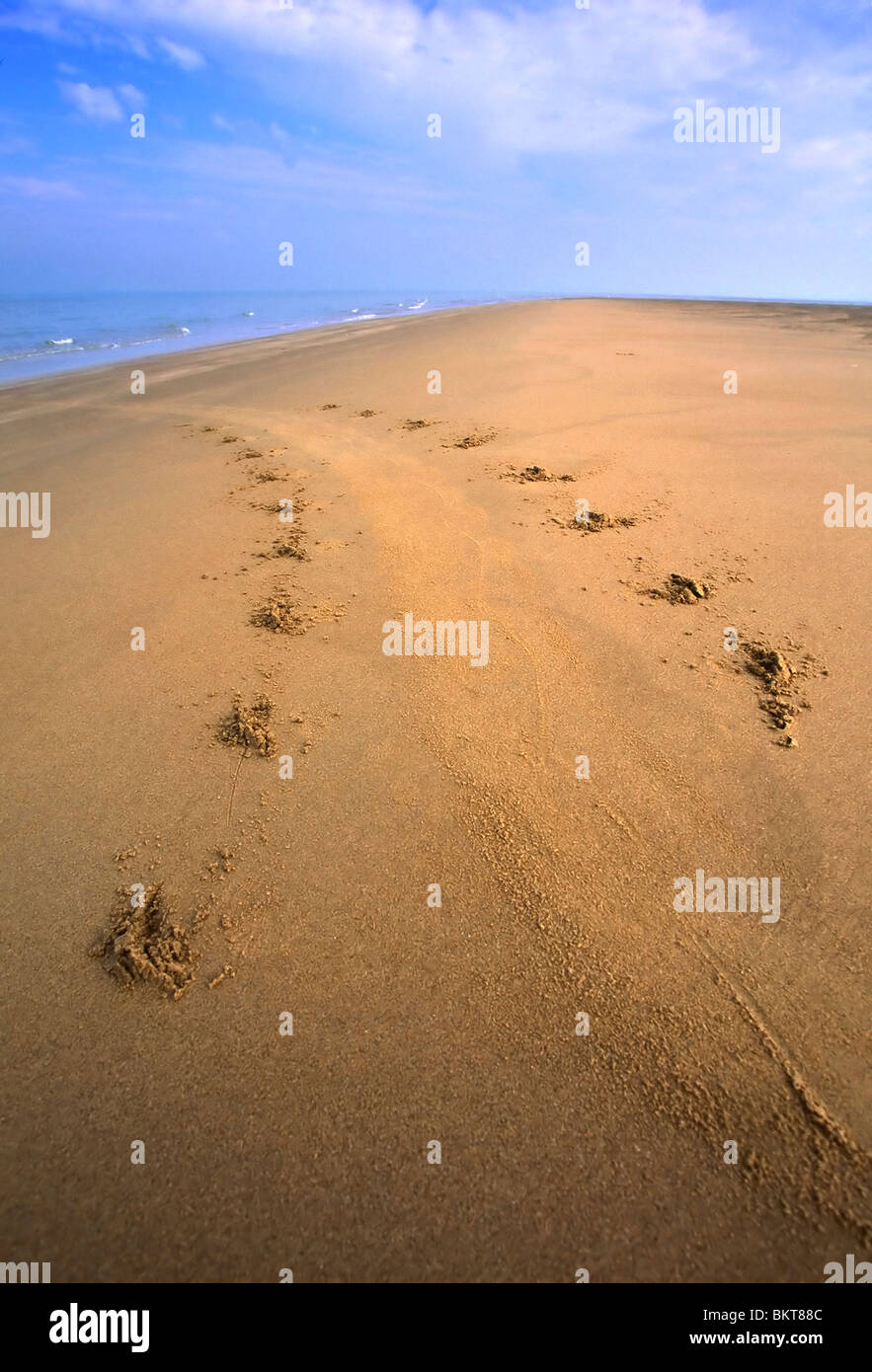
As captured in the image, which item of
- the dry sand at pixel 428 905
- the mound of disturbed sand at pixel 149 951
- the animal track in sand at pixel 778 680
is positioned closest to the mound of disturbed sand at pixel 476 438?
the dry sand at pixel 428 905

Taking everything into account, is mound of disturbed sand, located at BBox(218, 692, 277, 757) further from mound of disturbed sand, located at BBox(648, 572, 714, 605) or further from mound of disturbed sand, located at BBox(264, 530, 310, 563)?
mound of disturbed sand, located at BBox(648, 572, 714, 605)

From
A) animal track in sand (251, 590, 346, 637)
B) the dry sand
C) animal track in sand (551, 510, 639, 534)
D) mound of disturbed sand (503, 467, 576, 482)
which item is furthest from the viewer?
mound of disturbed sand (503, 467, 576, 482)

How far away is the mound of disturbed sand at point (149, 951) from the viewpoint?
1.77 metres

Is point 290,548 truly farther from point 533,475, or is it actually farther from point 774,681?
point 774,681

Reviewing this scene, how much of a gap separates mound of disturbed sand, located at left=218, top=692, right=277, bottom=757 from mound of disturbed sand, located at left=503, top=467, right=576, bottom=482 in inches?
131

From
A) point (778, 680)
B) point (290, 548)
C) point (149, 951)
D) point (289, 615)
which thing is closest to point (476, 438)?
point (290, 548)

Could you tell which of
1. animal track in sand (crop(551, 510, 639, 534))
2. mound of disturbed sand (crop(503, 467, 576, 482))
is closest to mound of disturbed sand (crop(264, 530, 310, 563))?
animal track in sand (crop(551, 510, 639, 534))

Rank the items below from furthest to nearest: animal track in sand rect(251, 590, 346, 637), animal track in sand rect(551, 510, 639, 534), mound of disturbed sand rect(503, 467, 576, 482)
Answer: mound of disturbed sand rect(503, 467, 576, 482), animal track in sand rect(551, 510, 639, 534), animal track in sand rect(251, 590, 346, 637)

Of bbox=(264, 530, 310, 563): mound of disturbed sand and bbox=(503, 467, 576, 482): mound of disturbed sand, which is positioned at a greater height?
bbox=(503, 467, 576, 482): mound of disturbed sand

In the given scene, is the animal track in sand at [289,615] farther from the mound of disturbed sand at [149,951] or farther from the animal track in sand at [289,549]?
the mound of disturbed sand at [149,951]

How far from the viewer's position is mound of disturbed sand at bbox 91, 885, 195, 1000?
1.77 m

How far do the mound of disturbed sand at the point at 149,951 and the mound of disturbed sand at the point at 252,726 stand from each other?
0.74 metres

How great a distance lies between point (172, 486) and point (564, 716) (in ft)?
14.3
